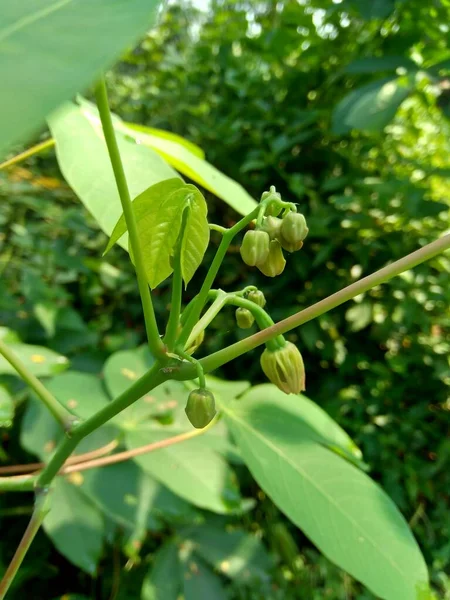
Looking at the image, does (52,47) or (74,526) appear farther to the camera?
(74,526)

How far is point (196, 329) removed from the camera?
0.36 metres

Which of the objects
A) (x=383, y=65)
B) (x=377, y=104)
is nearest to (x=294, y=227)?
(x=377, y=104)

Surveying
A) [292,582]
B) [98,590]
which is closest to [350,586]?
[292,582]

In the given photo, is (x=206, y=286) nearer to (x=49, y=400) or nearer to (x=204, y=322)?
(x=204, y=322)

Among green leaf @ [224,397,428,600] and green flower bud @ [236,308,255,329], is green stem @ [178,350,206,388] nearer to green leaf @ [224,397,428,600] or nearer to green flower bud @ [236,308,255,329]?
green flower bud @ [236,308,255,329]

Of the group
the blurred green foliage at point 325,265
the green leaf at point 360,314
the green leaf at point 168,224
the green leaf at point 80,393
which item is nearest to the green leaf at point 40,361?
the green leaf at point 80,393

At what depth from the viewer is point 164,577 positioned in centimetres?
102

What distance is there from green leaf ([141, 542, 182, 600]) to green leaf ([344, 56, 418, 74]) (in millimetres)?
1082

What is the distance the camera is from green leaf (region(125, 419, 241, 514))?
0.76 meters

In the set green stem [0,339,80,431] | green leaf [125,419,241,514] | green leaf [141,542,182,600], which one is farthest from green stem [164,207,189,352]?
green leaf [141,542,182,600]

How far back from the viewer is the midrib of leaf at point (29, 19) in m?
0.17

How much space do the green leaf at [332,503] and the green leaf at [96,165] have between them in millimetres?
279

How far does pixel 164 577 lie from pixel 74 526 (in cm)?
23

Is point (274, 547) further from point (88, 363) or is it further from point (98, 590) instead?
point (88, 363)
